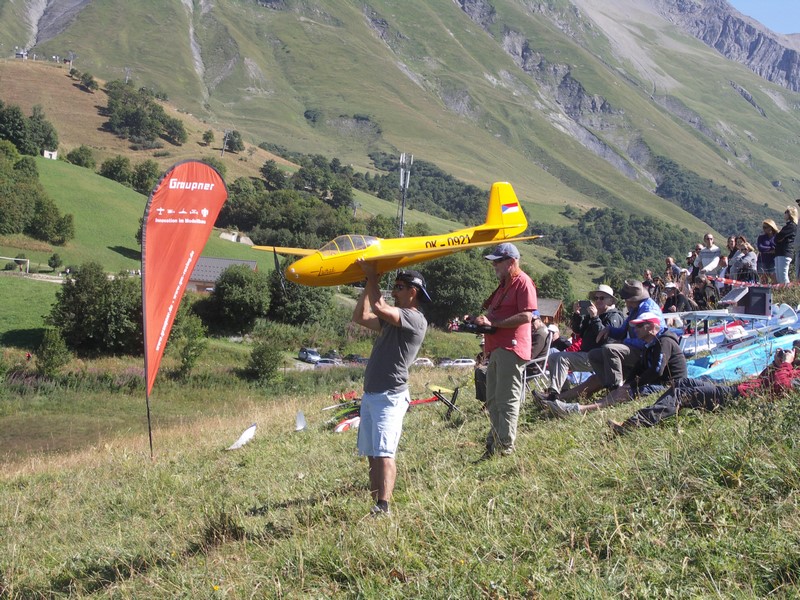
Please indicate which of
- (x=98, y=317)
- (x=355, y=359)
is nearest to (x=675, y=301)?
(x=98, y=317)

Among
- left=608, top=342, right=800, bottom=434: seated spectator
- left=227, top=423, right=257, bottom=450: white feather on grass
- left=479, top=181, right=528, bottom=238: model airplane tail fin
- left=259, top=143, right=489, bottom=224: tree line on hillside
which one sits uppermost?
left=608, top=342, right=800, bottom=434: seated spectator

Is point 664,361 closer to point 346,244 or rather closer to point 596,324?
point 596,324

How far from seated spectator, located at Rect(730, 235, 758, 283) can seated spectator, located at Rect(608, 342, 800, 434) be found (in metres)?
10.6

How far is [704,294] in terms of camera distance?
49.9ft

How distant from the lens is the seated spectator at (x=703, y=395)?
19.1ft

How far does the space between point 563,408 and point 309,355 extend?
41572 mm

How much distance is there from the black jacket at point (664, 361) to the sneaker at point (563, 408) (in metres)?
0.79

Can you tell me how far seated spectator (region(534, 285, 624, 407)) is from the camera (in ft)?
29.5

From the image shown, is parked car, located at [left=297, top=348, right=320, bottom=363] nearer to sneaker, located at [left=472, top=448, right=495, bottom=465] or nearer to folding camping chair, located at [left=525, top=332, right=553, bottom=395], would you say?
folding camping chair, located at [left=525, top=332, right=553, bottom=395]

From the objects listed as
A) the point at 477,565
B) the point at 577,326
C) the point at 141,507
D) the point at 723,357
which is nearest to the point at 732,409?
the point at 477,565

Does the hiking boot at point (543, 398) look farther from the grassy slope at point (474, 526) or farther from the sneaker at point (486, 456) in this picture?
the sneaker at point (486, 456)

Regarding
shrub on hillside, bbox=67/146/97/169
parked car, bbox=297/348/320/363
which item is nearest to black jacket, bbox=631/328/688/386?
parked car, bbox=297/348/320/363

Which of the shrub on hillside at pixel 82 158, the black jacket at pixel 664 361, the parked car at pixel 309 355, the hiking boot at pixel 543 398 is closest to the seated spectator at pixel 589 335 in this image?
the hiking boot at pixel 543 398

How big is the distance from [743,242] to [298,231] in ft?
275
